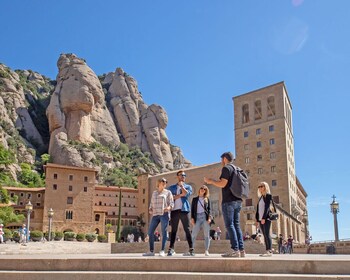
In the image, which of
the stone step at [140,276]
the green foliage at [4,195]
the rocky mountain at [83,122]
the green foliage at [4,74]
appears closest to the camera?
the stone step at [140,276]

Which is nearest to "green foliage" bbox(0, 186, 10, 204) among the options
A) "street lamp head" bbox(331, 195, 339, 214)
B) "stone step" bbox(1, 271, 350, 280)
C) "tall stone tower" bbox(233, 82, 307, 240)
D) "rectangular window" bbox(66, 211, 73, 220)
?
"rectangular window" bbox(66, 211, 73, 220)

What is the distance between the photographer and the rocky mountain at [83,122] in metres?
79.6

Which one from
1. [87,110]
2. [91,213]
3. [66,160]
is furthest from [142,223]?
[87,110]

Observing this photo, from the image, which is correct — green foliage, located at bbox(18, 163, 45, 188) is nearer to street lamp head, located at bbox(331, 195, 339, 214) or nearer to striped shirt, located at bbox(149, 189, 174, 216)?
street lamp head, located at bbox(331, 195, 339, 214)

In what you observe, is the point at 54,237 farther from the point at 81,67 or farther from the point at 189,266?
the point at 81,67

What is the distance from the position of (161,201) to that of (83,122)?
7845 centimetres

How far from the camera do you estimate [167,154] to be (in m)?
103

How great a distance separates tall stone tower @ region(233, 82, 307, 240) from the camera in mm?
50875

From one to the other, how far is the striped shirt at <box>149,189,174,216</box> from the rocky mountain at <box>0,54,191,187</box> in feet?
214

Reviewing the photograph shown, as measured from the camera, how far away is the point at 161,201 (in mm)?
8344

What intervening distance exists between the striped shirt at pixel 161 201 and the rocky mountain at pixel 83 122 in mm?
65262

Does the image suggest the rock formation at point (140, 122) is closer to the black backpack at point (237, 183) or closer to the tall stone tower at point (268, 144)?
the tall stone tower at point (268, 144)

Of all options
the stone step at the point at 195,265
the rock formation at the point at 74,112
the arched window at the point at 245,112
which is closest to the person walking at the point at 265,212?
the stone step at the point at 195,265

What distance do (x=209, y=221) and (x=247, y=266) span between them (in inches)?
122
